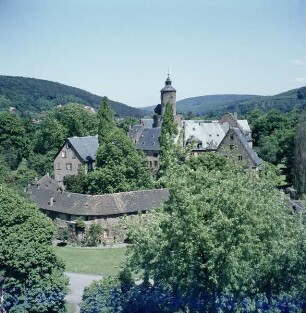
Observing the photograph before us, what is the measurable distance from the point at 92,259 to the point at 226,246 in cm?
1915

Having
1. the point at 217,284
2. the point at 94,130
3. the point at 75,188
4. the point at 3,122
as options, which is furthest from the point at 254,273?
the point at 3,122

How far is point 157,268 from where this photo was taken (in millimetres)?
16188

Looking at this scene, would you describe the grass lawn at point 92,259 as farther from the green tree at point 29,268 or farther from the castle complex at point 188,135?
the castle complex at point 188,135

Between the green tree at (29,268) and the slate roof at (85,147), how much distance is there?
31174 mm

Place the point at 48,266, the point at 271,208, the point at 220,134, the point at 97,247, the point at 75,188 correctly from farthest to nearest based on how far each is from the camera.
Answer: the point at 220,134 < the point at 75,188 < the point at 97,247 < the point at 48,266 < the point at 271,208

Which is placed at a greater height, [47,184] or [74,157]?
[74,157]

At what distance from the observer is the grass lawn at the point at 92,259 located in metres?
29.8

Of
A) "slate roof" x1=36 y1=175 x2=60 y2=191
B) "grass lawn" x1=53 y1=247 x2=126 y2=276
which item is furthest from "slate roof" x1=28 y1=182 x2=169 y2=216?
"slate roof" x1=36 y1=175 x2=60 y2=191

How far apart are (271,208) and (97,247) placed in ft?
70.9

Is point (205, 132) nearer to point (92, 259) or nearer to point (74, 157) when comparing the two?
point (74, 157)

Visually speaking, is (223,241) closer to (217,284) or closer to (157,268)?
(217,284)

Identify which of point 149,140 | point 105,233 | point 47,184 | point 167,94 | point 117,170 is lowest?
point 105,233

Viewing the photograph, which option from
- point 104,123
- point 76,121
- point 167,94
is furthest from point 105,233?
point 167,94

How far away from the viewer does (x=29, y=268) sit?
841 inches
